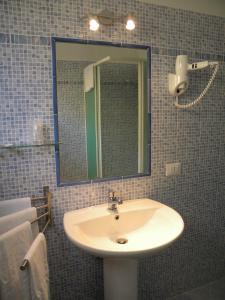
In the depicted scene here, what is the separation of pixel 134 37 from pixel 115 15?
178 millimetres

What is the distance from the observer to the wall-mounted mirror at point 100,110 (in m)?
1.48

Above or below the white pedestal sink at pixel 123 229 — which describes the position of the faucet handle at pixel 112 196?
above

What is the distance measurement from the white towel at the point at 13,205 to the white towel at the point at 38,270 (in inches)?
8.4

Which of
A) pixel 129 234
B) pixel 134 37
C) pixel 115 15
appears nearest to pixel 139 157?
pixel 129 234

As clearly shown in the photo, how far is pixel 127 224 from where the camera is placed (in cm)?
152

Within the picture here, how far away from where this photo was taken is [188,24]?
1.76 meters

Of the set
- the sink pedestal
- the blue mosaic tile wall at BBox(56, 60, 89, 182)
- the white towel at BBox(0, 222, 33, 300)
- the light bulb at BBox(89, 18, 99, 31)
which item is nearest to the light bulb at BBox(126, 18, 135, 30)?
the light bulb at BBox(89, 18, 99, 31)

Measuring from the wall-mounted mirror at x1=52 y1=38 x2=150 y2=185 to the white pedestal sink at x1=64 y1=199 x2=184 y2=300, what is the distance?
0.24 metres

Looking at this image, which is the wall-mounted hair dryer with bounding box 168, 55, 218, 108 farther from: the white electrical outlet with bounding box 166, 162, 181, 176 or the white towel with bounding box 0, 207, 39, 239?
the white towel with bounding box 0, 207, 39, 239

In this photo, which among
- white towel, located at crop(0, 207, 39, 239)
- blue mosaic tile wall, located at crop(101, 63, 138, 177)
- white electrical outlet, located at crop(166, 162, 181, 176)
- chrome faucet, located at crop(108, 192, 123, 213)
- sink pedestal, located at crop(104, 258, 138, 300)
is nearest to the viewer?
white towel, located at crop(0, 207, 39, 239)

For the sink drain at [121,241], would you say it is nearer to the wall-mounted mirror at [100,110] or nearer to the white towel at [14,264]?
the wall-mounted mirror at [100,110]

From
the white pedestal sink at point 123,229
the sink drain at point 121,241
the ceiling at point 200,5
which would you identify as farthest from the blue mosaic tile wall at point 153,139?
the sink drain at point 121,241

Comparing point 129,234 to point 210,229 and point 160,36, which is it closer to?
point 210,229

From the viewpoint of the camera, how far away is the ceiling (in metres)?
1.68
